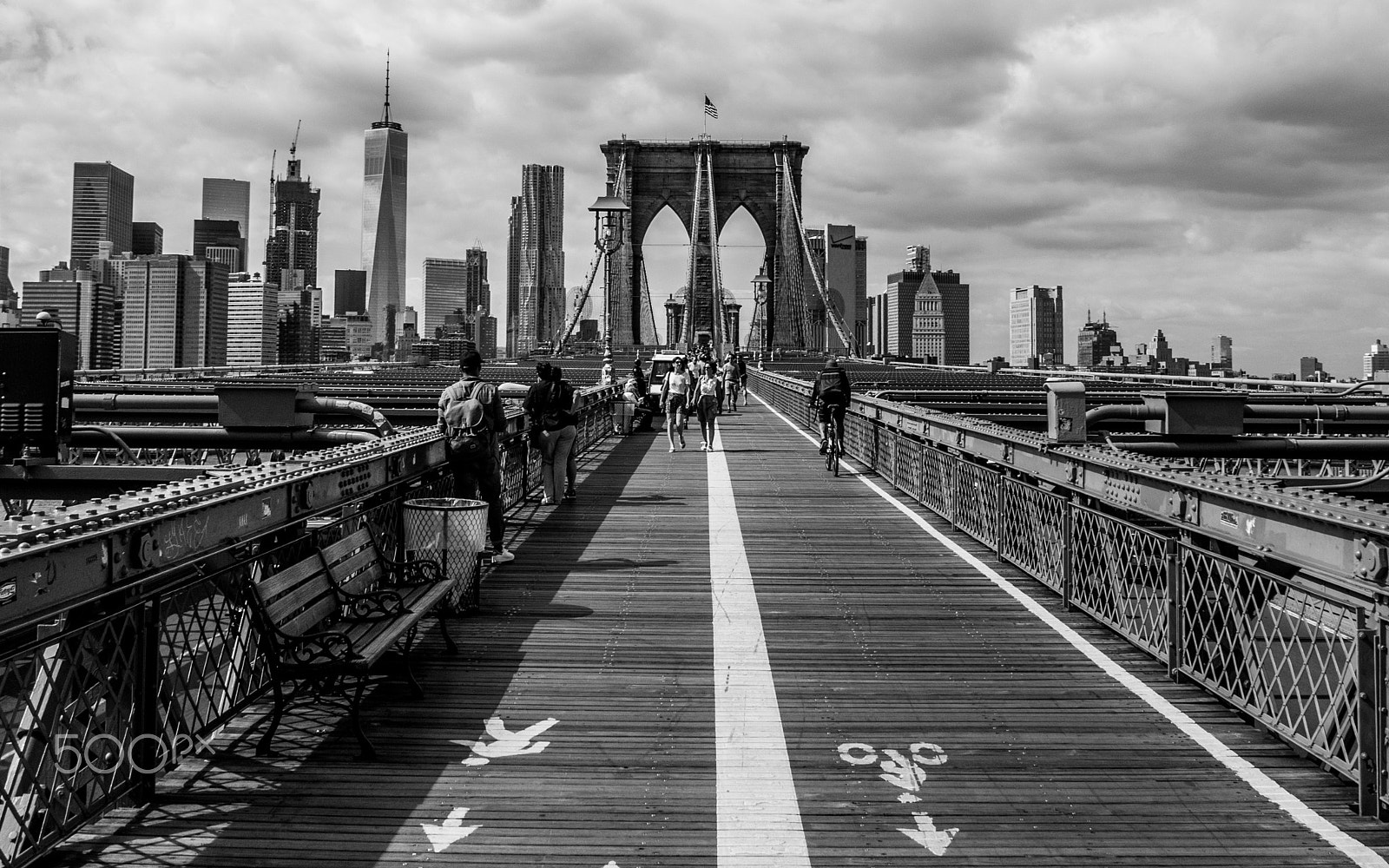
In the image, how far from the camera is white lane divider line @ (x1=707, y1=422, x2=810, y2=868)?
4008 mm

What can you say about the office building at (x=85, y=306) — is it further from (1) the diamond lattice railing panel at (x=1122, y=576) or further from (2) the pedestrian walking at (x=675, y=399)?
(1) the diamond lattice railing panel at (x=1122, y=576)

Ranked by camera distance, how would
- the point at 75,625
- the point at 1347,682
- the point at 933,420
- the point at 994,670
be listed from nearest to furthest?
the point at 75,625 < the point at 1347,682 < the point at 994,670 < the point at 933,420

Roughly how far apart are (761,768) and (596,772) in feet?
2.42

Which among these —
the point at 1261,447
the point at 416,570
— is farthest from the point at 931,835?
the point at 1261,447

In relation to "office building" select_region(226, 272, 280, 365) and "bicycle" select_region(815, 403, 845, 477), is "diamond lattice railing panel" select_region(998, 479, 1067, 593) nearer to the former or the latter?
"bicycle" select_region(815, 403, 845, 477)

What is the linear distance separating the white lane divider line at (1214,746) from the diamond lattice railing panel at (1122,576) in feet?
0.88

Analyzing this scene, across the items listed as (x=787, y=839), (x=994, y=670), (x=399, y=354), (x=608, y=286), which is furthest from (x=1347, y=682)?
(x=399, y=354)

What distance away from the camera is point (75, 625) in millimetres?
3910

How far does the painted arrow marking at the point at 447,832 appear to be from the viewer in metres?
4.01

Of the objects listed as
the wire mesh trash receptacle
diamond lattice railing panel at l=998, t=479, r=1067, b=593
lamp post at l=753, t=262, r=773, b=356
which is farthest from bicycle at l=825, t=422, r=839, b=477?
lamp post at l=753, t=262, r=773, b=356

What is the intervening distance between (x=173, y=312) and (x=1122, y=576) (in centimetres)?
18101

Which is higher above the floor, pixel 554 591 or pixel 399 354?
pixel 399 354

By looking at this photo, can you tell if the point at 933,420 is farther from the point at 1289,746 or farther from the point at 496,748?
the point at 496,748

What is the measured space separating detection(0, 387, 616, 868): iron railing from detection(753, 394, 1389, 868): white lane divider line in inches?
180
